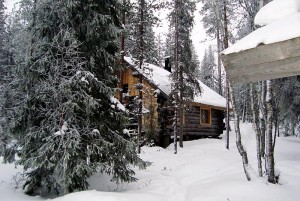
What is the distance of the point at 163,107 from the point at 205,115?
7.05 metres

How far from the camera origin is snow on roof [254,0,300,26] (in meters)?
2.02

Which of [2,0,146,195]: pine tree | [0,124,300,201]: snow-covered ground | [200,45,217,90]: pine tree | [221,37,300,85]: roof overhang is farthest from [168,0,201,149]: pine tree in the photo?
[200,45,217,90]: pine tree

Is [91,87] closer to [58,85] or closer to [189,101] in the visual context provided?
[58,85]

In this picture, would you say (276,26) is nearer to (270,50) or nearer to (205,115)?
(270,50)

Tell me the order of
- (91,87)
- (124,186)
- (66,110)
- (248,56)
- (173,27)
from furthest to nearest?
(173,27), (124,186), (91,87), (66,110), (248,56)

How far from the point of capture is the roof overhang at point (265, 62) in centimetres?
186

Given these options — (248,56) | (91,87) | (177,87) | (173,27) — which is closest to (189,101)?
(177,87)

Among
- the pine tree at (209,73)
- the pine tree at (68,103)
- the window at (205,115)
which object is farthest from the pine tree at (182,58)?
the pine tree at (209,73)

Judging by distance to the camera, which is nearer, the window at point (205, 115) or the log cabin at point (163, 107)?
the log cabin at point (163, 107)

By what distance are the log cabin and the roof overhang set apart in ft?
49.3

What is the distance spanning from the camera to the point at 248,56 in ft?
6.76

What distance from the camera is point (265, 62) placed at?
2.00 metres

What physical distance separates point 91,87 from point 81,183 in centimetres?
274

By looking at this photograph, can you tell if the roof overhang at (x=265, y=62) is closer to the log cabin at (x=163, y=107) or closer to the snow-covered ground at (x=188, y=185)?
the snow-covered ground at (x=188, y=185)
